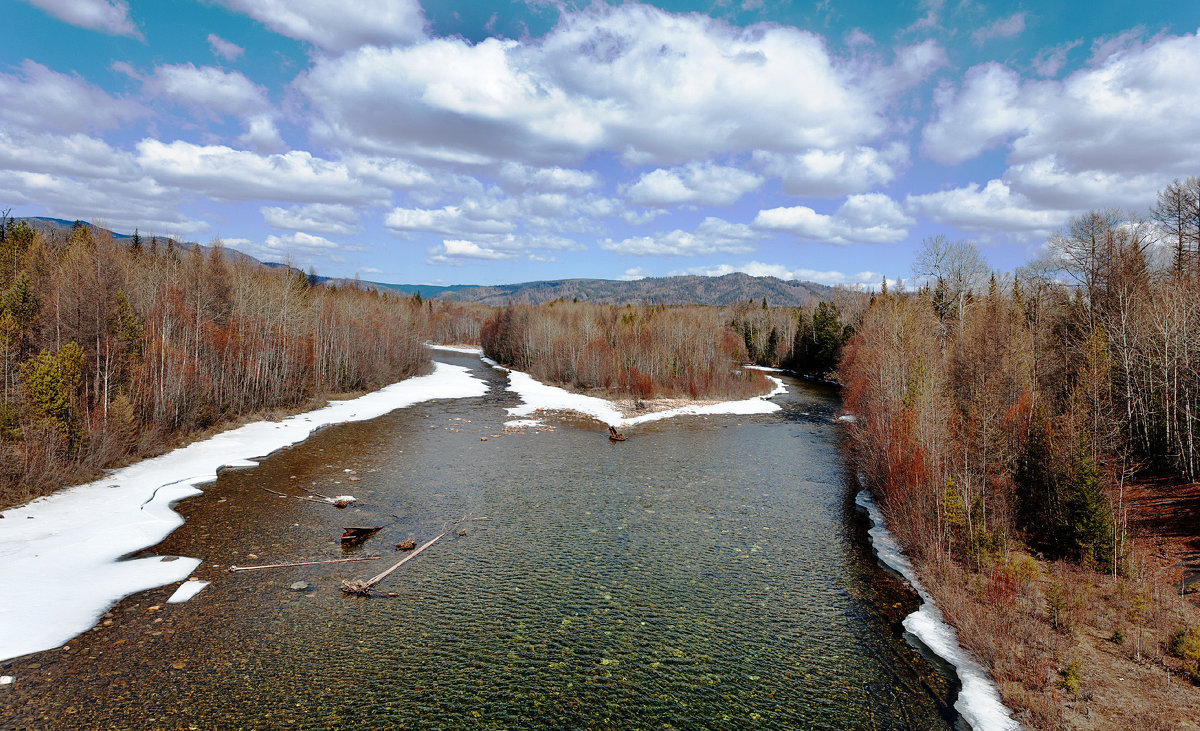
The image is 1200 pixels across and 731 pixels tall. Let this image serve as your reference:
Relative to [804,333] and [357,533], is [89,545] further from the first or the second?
[804,333]

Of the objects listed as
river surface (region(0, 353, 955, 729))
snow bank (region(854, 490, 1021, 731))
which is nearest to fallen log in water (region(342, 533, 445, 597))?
river surface (region(0, 353, 955, 729))

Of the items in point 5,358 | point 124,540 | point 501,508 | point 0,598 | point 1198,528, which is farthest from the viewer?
point 501,508

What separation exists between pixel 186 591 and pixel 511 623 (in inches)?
323

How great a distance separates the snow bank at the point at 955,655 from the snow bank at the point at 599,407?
24.6m

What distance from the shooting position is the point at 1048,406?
22.2m

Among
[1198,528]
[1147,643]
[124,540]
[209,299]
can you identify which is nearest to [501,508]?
[124,540]

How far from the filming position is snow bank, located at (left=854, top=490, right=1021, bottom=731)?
10227 mm

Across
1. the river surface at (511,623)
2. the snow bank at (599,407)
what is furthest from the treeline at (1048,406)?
the snow bank at (599,407)

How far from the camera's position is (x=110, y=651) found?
11.1 metres

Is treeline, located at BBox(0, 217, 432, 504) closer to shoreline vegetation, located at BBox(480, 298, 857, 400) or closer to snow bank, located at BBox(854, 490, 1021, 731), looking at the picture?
snow bank, located at BBox(854, 490, 1021, 731)

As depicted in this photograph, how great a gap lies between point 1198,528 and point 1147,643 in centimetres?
937

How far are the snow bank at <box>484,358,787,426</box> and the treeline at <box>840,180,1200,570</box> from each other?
12.7 metres

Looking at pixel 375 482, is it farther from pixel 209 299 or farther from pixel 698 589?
pixel 209 299

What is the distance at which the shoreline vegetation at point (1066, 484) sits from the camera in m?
11.3
